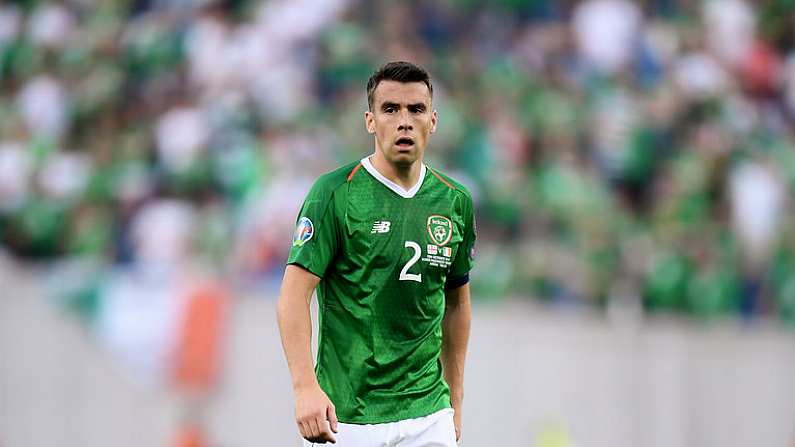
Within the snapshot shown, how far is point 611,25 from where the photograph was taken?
1183 centimetres

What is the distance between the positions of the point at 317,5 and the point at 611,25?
2.99 m

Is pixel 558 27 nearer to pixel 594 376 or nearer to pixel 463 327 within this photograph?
pixel 594 376

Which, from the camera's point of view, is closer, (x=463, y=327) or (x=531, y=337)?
(x=463, y=327)

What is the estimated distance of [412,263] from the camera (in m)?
4.10

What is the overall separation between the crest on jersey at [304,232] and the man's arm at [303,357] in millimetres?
87

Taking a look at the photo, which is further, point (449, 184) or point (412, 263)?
point (449, 184)

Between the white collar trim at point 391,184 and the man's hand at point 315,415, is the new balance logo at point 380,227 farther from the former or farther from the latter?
the man's hand at point 315,415

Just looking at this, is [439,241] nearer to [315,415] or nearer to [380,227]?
[380,227]

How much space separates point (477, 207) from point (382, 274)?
7.03 metres

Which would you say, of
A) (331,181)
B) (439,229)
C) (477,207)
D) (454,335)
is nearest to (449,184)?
(439,229)

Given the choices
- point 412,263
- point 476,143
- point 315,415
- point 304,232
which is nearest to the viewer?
point 315,415

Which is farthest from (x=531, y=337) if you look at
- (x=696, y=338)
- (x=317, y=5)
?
(x=317, y=5)

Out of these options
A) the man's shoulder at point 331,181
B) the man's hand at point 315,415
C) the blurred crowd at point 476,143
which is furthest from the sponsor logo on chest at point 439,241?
the blurred crowd at point 476,143

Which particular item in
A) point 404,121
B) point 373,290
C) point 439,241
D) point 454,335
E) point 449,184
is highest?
point 404,121
